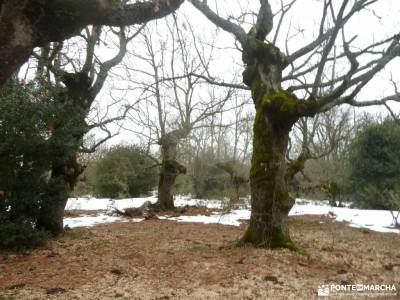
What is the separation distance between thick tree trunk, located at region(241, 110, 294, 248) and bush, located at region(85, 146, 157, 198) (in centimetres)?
1197

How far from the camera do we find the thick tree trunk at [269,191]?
22.0ft

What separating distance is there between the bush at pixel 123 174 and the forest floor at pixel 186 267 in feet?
32.8

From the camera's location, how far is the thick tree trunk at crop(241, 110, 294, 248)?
670cm

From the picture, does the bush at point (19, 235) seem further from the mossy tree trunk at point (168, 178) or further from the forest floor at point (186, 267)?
the mossy tree trunk at point (168, 178)

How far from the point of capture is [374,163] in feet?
51.2

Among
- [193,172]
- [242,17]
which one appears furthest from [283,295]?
[193,172]

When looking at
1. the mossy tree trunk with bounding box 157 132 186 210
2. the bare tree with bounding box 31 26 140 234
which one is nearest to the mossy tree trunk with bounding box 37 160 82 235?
the bare tree with bounding box 31 26 140 234

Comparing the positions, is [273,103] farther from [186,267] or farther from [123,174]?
[123,174]

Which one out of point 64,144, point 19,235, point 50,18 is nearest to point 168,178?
point 64,144

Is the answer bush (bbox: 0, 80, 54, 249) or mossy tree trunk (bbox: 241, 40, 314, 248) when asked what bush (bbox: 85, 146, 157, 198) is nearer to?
bush (bbox: 0, 80, 54, 249)

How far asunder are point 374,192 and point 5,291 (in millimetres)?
14156

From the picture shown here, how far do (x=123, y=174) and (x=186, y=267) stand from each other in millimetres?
13311

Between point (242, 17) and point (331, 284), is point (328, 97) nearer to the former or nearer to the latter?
point (331, 284)

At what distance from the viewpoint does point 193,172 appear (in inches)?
795
